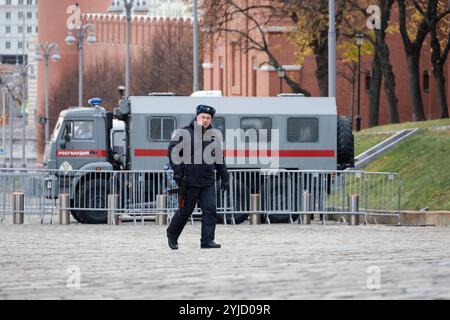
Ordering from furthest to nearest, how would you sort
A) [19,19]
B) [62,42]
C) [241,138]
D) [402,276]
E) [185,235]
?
[19,19] < [62,42] < [241,138] < [185,235] < [402,276]

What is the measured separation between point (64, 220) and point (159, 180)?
227cm

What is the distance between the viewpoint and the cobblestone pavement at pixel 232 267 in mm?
12984

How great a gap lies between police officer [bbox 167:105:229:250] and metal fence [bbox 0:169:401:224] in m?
12.1

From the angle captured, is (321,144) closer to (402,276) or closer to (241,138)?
(241,138)

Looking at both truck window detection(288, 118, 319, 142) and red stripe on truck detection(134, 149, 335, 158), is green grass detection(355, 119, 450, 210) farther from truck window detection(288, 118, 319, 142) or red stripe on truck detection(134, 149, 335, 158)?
truck window detection(288, 118, 319, 142)

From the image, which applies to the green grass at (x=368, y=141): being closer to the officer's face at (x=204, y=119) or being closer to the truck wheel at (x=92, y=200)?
the truck wheel at (x=92, y=200)

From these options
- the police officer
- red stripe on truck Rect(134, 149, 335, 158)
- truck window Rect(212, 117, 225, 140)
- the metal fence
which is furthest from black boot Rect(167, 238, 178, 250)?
truck window Rect(212, 117, 225, 140)

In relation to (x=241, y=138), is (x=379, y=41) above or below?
above

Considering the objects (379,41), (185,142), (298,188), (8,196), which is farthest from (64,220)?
(379,41)

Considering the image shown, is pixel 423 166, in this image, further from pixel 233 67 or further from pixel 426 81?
pixel 233 67

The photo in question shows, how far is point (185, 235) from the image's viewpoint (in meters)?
25.7

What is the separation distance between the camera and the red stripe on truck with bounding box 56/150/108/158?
38.0 metres

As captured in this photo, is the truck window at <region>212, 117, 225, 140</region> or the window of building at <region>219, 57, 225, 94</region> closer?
the truck window at <region>212, 117, 225, 140</region>

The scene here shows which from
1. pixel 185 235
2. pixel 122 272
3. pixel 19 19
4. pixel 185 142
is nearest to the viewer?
pixel 122 272
